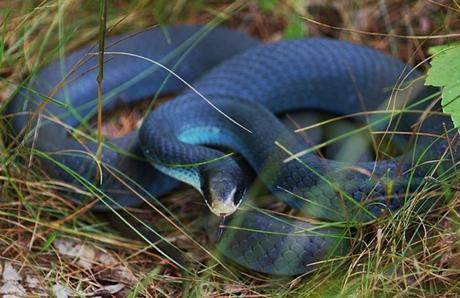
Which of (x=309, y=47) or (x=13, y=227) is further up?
(x=309, y=47)

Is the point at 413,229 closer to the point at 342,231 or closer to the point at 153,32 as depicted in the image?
the point at 342,231

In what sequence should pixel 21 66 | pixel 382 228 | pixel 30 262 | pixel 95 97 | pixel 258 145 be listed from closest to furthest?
pixel 382 228, pixel 30 262, pixel 258 145, pixel 21 66, pixel 95 97

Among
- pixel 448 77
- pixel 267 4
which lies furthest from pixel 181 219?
pixel 267 4


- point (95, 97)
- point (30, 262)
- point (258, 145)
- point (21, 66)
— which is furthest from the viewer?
point (95, 97)

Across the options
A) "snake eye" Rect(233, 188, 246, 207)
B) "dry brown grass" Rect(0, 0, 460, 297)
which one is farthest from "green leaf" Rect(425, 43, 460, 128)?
"snake eye" Rect(233, 188, 246, 207)

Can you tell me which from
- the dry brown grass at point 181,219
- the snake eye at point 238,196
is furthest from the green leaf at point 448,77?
the snake eye at point 238,196

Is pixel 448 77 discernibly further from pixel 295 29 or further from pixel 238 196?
pixel 295 29

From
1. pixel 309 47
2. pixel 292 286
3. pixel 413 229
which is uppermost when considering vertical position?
pixel 309 47

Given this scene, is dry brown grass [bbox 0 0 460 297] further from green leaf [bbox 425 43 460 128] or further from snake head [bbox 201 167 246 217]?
snake head [bbox 201 167 246 217]

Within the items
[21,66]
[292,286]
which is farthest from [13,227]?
[292,286]
